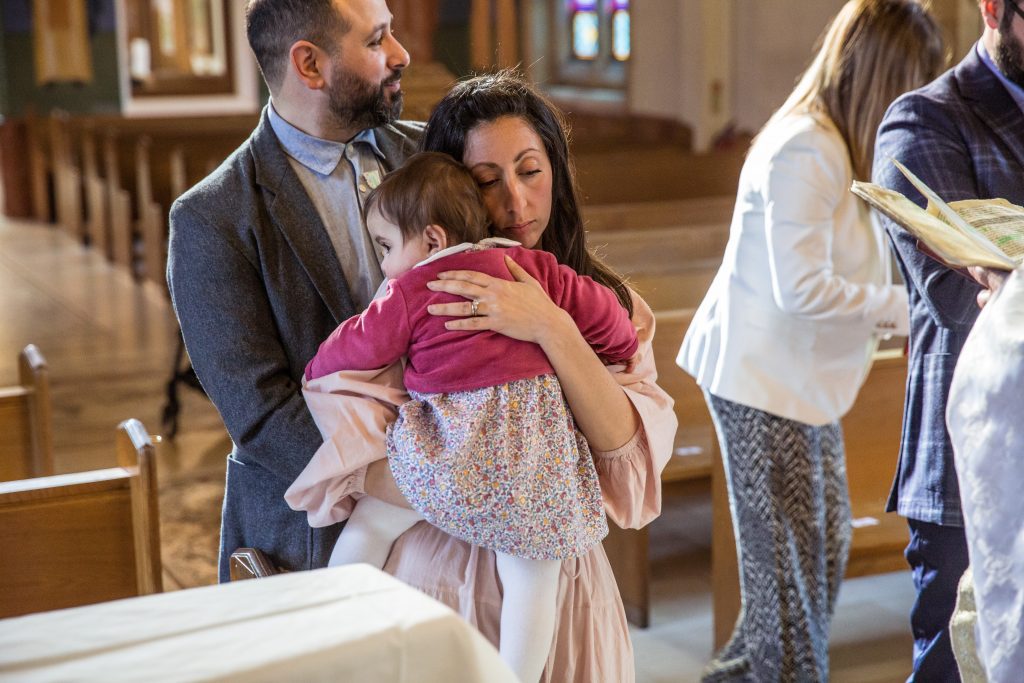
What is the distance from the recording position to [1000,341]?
1.31 meters

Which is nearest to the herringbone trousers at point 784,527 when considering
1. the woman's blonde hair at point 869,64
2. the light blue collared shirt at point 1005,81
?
the woman's blonde hair at point 869,64

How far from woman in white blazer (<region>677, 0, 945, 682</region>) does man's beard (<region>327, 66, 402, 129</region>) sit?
1.12m

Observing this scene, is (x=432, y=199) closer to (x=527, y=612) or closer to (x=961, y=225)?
(x=527, y=612)

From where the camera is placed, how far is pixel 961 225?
1540mm

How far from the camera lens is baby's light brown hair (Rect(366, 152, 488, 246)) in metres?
1.66

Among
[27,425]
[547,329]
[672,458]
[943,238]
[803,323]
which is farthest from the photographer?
[672,458]

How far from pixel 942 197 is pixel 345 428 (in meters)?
1.06

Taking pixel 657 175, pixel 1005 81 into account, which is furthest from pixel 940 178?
pixel 657 175

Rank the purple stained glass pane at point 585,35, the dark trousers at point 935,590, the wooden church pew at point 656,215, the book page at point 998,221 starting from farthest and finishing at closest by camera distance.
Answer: the purple stained glass pane at point 585,35 → the wooden church pew at point 656,215 → the dark trousers at point 935,590 → the book page at point 998,221

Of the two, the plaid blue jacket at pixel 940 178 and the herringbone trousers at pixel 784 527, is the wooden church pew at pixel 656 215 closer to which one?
the herringbone trousers at pixel 784 527

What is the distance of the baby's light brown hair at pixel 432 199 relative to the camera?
5.46 ft

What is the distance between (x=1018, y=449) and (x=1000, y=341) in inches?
4.5

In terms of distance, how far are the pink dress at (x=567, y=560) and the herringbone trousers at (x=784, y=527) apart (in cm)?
109

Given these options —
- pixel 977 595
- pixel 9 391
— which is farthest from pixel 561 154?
pixel 9 391
